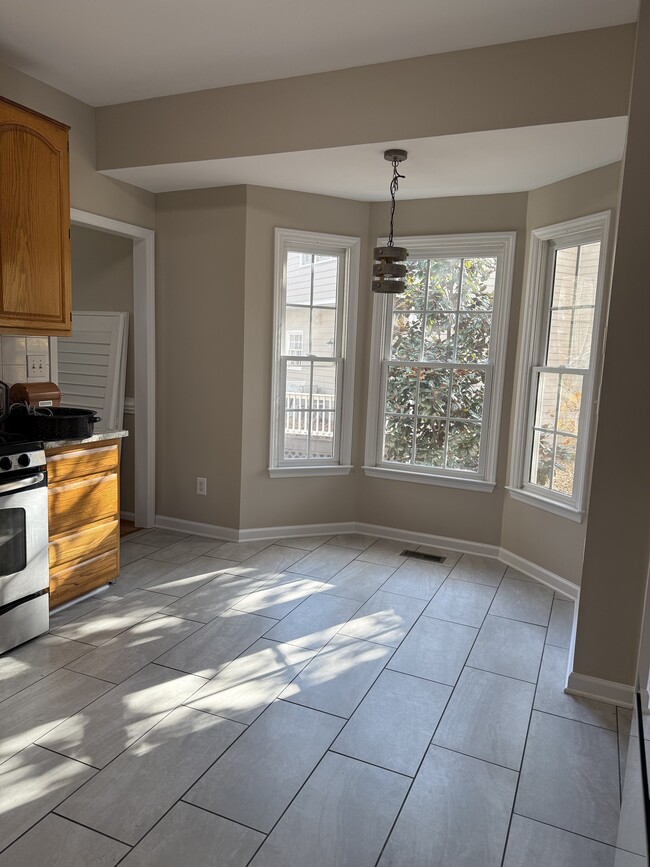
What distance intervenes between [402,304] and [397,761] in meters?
3.14

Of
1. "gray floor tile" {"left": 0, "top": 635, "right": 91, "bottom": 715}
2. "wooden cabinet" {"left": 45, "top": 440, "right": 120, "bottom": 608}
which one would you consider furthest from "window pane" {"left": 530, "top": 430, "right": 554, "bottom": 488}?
"gray floor tile" {"left": 0, "top": 635, "right": 91, "bottom": 715}

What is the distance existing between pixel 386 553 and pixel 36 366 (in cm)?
254

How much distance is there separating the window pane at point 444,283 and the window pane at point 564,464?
1208 mm

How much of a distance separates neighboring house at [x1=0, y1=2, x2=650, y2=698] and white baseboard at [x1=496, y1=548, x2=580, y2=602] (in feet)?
0.07

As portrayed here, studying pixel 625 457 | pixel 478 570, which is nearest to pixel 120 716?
pixel 625 457

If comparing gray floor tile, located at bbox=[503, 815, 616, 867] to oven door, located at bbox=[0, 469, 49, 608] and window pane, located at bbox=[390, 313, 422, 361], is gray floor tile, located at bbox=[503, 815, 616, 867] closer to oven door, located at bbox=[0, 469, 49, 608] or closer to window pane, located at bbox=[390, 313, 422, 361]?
oven door, located at bbox=[0, 469, 49, 608]

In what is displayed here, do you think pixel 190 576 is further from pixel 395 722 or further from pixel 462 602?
pixel 395 722

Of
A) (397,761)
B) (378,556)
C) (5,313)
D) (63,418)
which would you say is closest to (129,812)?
(397,761)

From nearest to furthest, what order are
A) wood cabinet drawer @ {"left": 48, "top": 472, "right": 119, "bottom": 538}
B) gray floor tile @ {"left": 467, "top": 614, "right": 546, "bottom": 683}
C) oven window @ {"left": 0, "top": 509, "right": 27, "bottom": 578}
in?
oven window @ {"left": 0, "top": 509, "right": 27, "bottom": 578} → gray floor tile @ {"left": 467, "top": 614, "right": 546, "bottom": 683} → wood cabinet drawer @ {"left": 48, "top": 472, "right": 119, "bottom": 538}

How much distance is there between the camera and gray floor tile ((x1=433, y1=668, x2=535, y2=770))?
2.27 m

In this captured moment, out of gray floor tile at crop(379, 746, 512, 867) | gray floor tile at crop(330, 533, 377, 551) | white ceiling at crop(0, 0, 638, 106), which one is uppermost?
white ceiling at crop(0, 0, 638, 106)

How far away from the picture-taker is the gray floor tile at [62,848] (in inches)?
66.8

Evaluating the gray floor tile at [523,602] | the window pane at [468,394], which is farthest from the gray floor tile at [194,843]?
the window pane at [468,394]

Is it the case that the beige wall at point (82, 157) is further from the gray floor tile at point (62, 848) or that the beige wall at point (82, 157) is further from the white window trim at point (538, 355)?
the gray floor tile at point (62, 848)
